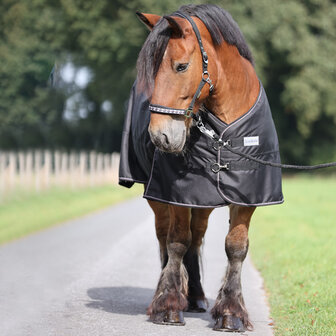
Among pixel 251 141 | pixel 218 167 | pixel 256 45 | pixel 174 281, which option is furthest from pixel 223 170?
pixel 256 45

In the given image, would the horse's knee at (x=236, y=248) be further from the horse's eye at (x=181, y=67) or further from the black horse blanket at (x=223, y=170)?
the horse's eye at (x=181, y=67)

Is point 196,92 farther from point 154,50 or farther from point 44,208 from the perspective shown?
point 44,208

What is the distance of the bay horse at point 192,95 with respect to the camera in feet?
15.2

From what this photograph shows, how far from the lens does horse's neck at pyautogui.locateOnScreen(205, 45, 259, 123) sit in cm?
498

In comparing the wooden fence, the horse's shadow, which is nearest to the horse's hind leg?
the horse's shadow

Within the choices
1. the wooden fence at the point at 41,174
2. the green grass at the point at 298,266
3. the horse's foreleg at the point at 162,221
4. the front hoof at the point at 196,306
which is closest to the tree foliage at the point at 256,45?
the wooden fence at the point at 41,174

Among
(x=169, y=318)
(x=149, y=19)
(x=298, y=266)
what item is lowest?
(x=298, y=266)

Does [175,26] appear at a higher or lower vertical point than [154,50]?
higher

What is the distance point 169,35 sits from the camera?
4660 mm

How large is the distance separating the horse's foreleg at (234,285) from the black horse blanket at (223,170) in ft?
0.74

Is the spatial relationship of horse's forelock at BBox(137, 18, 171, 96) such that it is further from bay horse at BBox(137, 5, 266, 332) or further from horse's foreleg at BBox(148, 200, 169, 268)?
horse's foreleg at BBox(148, 200, 169, 268)

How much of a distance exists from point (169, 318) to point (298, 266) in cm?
342

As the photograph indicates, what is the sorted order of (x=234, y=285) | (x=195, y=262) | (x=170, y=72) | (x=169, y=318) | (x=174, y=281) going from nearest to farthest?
(x=170, y=72) → (x=234, y=285) → (x=169, y=318) → (x=174, y=281) → (x=195, y=262)

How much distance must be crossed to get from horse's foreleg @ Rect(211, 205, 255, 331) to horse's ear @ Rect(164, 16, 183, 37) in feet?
4.77
